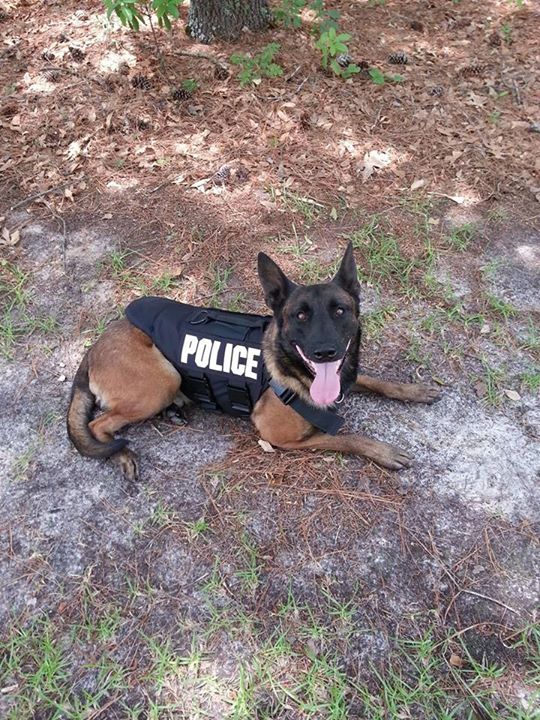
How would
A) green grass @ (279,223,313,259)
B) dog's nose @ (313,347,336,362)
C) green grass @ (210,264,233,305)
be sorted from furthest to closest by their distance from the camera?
green grass @ (279,223,313,259)
green grass @ (210,264,233,305)
dog's nose @ (313,347,336,362)

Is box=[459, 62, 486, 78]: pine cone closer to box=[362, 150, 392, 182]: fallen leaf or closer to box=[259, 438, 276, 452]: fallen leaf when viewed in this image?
box=[362, 150, 392, 182]: fallen leaf

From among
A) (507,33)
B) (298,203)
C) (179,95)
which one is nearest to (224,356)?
(298,203)

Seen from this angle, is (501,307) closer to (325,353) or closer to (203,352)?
(325,353)

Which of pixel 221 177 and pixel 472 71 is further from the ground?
pixel 472 71

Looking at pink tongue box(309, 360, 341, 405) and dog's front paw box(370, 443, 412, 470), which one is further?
dog's front paw box(370, 443, 412, 470)

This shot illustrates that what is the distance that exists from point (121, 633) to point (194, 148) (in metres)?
4.46

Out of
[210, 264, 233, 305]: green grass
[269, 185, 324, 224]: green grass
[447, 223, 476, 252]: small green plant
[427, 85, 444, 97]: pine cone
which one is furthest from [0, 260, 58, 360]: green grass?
[427, 85, 444, 97]: pine cone

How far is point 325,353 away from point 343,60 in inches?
180

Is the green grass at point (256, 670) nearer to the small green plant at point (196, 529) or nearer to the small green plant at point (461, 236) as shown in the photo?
the small green plant at point (196, 529)

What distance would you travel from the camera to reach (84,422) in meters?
3.38

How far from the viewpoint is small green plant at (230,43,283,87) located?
5781mm

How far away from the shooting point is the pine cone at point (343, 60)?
594 cm

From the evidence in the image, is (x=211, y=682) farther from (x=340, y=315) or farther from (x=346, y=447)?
(x=340, y=315)

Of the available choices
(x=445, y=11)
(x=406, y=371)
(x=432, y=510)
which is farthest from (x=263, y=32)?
(x=432, y=510)
